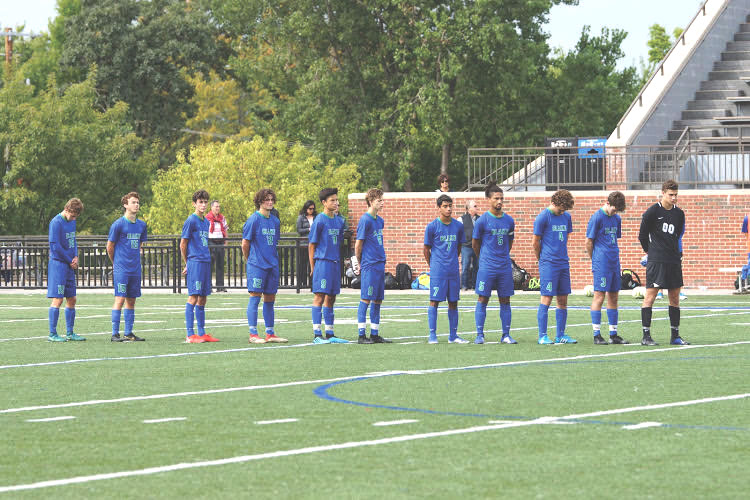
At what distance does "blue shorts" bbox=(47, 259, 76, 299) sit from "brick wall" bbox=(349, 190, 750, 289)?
566 inches

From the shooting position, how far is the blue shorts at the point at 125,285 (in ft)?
56.3

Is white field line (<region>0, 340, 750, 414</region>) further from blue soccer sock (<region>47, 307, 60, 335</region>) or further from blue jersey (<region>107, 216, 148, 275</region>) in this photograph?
blue soccer sock (<region>47, 307, 60, 335</region>)

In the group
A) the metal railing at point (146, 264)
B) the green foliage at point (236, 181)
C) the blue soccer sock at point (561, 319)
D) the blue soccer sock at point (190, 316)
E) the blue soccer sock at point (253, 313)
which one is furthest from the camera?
the green foliage at point (236, 181)

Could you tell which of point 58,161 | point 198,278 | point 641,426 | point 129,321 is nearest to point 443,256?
point 198,278

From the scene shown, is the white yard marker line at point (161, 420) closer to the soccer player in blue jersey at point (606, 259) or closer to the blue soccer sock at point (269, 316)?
the blue soccer sock at point (269, 316)

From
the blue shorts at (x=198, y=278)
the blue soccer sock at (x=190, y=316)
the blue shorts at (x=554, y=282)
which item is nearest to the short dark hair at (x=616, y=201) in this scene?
the blue shorts at (x=554, y=282)

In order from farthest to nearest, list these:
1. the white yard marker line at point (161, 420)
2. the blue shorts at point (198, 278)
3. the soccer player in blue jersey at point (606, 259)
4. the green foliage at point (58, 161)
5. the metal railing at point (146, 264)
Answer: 1. the green foliage at point (58, 161)
2. the metal railing at point (146, 264)
3. the blue shorts at point (198, 278)
4. the soccer player in blue jersey at point (606, 259)
5. the white yard marker line at point (161, 420)

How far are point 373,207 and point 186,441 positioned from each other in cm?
774

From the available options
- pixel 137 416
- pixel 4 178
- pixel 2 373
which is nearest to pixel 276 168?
pixel 4 178

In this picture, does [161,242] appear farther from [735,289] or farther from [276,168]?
[735,289]

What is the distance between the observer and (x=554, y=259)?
16125mm

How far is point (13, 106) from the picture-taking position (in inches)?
1917

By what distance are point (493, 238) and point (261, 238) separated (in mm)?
2849

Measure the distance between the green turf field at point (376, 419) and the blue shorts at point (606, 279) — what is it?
2.41 feet
